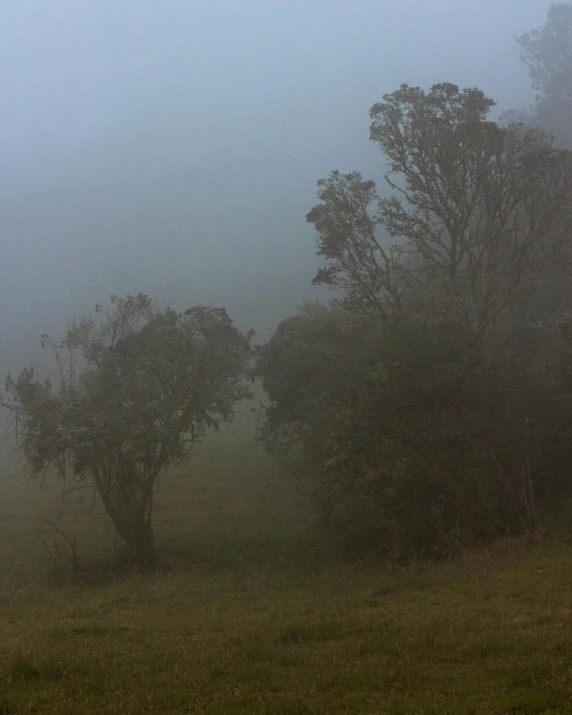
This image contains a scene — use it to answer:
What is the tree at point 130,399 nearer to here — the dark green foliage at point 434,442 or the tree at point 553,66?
the dark green foliage at point 434,442

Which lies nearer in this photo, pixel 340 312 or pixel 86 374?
pixel 86 374

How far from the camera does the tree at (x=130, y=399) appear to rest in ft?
75.0

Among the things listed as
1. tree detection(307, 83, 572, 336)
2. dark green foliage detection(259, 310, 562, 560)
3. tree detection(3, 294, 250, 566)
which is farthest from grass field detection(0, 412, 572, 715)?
tree detection(307, 83, 572, 336)

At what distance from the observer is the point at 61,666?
32.0 ft

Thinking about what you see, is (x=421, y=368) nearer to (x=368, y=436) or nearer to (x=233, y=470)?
(x=368, y=436)

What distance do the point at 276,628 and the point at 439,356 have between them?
12.0 meters

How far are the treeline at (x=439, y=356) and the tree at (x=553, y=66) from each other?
39.7 metres

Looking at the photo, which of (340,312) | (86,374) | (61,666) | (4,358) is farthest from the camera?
(4,358)

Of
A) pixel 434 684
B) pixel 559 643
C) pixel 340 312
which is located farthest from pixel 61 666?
pixel 340 312

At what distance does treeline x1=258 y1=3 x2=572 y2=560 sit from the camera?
2100cm

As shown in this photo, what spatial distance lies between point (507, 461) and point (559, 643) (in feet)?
43.4

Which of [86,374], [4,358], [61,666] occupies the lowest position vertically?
[61,666]

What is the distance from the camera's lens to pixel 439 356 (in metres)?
21.9

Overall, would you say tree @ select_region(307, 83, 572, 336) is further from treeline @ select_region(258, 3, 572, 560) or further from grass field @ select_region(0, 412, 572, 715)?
grass field @ select_region(0, 412, 572, 715)
